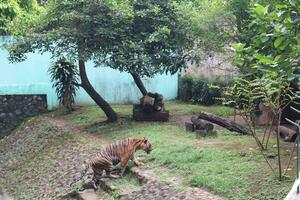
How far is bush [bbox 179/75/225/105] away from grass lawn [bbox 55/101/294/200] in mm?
3789

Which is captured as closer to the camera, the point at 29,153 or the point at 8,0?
the point at 29,153

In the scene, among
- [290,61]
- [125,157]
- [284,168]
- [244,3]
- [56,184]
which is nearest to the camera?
[290,61]

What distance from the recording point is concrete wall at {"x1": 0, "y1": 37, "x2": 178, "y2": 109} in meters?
15.2

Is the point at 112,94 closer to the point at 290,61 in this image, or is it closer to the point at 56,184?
the point at 56,184

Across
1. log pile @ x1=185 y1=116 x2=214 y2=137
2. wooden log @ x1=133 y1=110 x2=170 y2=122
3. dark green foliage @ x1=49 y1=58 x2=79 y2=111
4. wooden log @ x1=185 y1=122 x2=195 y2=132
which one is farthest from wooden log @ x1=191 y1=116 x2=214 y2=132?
dark green foliage @ x1=49 y1=58 x2=79 y2=111

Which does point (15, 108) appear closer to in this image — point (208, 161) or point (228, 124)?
point (228, 124)

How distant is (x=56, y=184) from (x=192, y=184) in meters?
3.35

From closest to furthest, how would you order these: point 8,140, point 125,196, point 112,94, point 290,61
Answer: point 290,61, point 125,196, point 8,140, point 112,94

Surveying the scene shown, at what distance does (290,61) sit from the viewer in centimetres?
390

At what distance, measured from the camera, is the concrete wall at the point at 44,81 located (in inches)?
599

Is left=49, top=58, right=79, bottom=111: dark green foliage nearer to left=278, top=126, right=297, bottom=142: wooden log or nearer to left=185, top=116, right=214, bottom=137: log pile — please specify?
left=185, top=116, right=214, bottom=137: log pile

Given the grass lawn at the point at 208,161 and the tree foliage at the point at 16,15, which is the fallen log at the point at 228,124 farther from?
the tree foliage at the point at 16,15

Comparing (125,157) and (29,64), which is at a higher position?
(29,64)

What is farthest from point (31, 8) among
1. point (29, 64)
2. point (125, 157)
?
point (125, 157)
